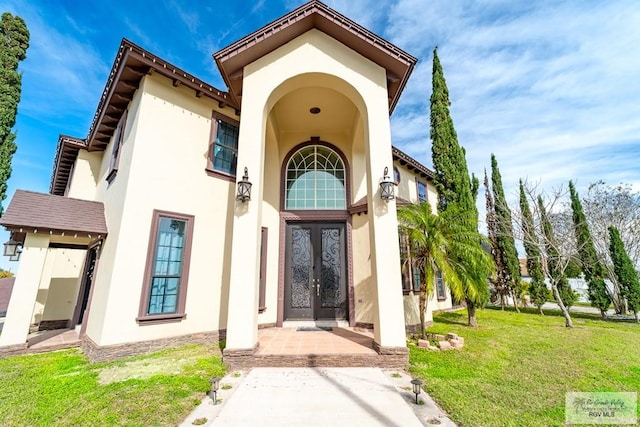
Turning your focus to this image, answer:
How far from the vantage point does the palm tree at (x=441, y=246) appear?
654cm

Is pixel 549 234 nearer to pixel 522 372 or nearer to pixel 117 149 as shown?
pixel 522 372

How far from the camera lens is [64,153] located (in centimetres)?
977

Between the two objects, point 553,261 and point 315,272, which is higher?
point 553,261

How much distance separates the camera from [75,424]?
3109 millimetres

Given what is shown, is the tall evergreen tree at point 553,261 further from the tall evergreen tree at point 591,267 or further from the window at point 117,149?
the window at point 117,149

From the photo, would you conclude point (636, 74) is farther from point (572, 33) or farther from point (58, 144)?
point (58, 144)

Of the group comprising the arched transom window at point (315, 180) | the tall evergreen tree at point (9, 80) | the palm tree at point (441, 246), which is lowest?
the palm tree at point (441, 246)

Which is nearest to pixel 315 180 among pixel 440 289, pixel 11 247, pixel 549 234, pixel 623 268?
pixel 440 289

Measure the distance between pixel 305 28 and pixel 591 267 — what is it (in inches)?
659

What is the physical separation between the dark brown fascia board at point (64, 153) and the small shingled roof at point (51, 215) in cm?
361

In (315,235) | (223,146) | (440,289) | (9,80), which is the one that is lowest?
(440,289)

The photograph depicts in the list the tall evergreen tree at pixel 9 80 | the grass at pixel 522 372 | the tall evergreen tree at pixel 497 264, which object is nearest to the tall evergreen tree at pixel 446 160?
the grass at pixel 522 372

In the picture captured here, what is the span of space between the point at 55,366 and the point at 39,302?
5221 mm

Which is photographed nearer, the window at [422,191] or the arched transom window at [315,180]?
the arched transom window at [315,180]
